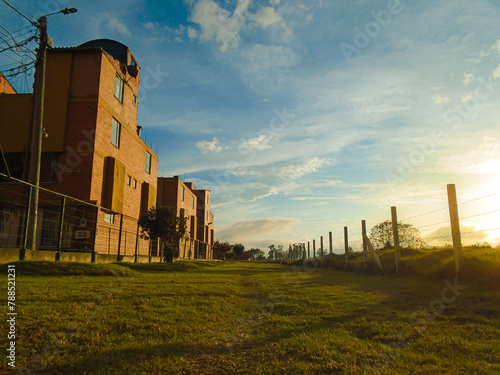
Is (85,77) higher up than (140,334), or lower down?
higher up

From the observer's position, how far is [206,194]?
207 feet

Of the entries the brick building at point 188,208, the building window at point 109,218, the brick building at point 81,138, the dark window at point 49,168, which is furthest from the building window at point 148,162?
the dark window at point 49,168

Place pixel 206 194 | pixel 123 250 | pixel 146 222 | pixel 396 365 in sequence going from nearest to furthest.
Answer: pixel 396 365, pixel 123 250, pixel 146 222, pixel 206 194

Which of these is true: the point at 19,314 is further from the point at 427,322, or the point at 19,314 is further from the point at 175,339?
Result: the point at 427,322

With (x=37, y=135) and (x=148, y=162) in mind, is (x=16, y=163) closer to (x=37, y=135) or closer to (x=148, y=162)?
(x=37, y=135)

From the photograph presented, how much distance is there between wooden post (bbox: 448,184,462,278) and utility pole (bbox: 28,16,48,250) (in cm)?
1205

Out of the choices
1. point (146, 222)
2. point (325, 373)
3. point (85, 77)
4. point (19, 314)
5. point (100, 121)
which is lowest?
point (325, 373)

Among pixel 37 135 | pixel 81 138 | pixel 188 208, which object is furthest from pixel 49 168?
pixel 188 208

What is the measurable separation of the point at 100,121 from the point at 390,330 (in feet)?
60.6

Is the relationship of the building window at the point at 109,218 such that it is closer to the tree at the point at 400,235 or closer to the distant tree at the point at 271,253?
the tree at the point at 400,235

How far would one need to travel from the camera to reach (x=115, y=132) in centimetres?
2055

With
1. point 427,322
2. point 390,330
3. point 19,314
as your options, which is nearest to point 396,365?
point 390,330

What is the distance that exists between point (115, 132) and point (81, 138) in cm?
343

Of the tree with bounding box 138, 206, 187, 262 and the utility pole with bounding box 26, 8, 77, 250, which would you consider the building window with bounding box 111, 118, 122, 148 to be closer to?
the tree with bounding box 138, 206, 187, 262
